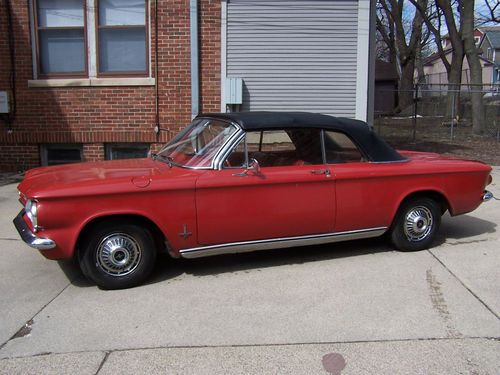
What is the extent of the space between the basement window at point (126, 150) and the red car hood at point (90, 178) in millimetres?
4528

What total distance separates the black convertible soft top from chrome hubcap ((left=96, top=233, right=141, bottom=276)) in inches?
57.3

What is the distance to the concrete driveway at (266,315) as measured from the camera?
10.9 ft

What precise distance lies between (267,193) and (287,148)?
65cm

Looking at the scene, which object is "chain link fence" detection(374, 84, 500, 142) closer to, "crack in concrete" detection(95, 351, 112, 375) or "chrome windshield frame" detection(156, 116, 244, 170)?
"chrome windshield frame" detection(156, 116, 244, 170)

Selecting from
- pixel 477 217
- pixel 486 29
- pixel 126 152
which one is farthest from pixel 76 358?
pixel 486 29

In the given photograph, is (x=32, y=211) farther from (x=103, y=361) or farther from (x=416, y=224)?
→ (x=416, y=224)

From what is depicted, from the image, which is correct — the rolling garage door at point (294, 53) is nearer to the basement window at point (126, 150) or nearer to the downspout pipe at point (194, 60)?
the downspout pipe at point (194, 60)

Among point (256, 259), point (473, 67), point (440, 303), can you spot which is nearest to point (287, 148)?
point (256, 259)

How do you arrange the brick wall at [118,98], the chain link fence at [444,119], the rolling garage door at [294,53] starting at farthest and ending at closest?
the chain link fence at [444,119]
the rolling garage door at [294,53]
the brick wall at [118,98]

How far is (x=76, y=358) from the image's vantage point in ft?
11.1

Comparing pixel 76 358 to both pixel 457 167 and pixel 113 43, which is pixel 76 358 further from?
pixel 113 43

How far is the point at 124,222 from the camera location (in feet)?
14.6

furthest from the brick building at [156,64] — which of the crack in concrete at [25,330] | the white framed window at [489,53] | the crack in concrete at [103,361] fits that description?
the white framed window at [489,53]

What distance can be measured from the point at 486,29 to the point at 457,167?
74433mm
